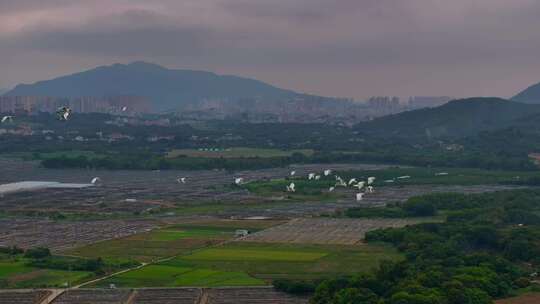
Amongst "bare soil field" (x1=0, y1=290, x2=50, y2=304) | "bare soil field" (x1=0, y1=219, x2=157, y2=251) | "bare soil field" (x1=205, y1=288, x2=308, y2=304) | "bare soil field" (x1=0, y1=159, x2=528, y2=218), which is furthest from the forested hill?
"bare soil field" (x1=0, y1=290, x2=50, y2=304)

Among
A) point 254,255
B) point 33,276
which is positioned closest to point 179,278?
point 33,276

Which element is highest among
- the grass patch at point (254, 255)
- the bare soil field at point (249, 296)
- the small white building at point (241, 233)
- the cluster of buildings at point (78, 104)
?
the cluster of buildings at point (78, 104)

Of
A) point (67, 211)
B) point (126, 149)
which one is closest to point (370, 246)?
point (67, 211)

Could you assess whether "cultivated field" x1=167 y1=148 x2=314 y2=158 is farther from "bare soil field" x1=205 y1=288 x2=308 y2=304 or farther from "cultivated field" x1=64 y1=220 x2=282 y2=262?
"bare soil field" x1=205 y1=288 x2=308 y2=304

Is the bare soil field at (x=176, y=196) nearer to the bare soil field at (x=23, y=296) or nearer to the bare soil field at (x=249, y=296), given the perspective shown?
the bare soil field at (x=249, y=296)

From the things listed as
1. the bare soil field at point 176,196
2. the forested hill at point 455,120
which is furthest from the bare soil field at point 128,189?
the forested hill at point 455,120
